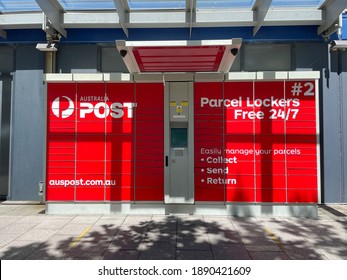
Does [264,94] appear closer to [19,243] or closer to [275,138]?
[275,138]

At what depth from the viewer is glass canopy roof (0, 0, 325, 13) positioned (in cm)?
765

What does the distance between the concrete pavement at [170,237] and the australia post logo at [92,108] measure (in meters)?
2.23

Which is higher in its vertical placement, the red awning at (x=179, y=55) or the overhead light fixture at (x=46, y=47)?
the overhead light fixture at (x=46, y=47)

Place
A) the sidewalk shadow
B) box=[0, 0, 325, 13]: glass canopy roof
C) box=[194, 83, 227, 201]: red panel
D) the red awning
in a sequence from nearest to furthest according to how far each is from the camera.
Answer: the sidewalk shadow < the red awning < box=[194, 83, 227, 201]: red panel < box=[0, 0, 325, 13]: glass canopy roof

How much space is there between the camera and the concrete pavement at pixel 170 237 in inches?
179

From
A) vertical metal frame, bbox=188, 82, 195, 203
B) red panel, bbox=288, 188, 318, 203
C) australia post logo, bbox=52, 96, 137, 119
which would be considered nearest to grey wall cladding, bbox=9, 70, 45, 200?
australia post logo, bbox=52, 96, 137, 119

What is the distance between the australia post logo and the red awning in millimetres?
877

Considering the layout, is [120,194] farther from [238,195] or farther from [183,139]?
[238,195]

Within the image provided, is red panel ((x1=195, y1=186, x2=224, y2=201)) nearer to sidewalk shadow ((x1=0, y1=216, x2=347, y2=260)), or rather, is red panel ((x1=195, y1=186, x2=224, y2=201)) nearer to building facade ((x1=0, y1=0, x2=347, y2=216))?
building facade ((x1=0, y1=0, x2=347, y2=216))

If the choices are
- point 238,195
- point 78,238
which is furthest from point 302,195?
point 78,238

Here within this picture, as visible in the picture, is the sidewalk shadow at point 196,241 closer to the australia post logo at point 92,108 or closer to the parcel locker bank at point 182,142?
the parcel locker bank at point 182,142

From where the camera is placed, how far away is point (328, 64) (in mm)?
8539

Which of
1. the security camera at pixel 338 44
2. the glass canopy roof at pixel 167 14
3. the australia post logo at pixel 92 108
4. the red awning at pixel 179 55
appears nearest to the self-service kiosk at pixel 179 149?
the red awning at pixel 179 55

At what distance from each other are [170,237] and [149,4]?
5816 mm
